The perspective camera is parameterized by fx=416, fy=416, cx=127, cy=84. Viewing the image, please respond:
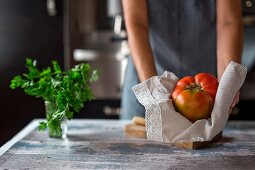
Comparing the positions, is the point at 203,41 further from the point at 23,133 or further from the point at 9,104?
the point at 9,104

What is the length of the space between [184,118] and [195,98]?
45 millimetres

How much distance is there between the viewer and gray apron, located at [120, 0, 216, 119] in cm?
138

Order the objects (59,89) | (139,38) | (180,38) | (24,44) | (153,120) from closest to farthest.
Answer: (153,120) < (59,89) < (139,38) < (180,38) < (24,44)

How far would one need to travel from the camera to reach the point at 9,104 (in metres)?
2.12

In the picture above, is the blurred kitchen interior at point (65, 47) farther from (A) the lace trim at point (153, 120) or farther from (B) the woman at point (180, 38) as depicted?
(A) the lace trim at point (153, 120)

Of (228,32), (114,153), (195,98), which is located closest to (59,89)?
(114,153)

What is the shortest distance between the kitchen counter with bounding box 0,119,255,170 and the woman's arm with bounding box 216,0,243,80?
20cm

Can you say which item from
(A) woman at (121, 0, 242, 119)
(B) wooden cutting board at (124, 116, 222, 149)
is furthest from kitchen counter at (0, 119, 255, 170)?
(A) woman at (121, 0, 242, 119)

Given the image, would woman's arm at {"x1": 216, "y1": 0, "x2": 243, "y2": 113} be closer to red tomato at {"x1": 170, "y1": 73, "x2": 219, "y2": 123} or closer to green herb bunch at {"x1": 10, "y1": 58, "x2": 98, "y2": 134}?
red tomato at {"x1": 170, "y1": 73, "x2": 219, "y2": 123}

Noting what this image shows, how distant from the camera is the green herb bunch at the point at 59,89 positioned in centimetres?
96

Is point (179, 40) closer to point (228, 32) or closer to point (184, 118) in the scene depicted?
point (228, 32)

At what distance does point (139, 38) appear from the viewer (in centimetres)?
115

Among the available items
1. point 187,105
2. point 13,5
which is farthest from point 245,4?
point 13,5

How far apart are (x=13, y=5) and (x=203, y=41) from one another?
1.16 metres
